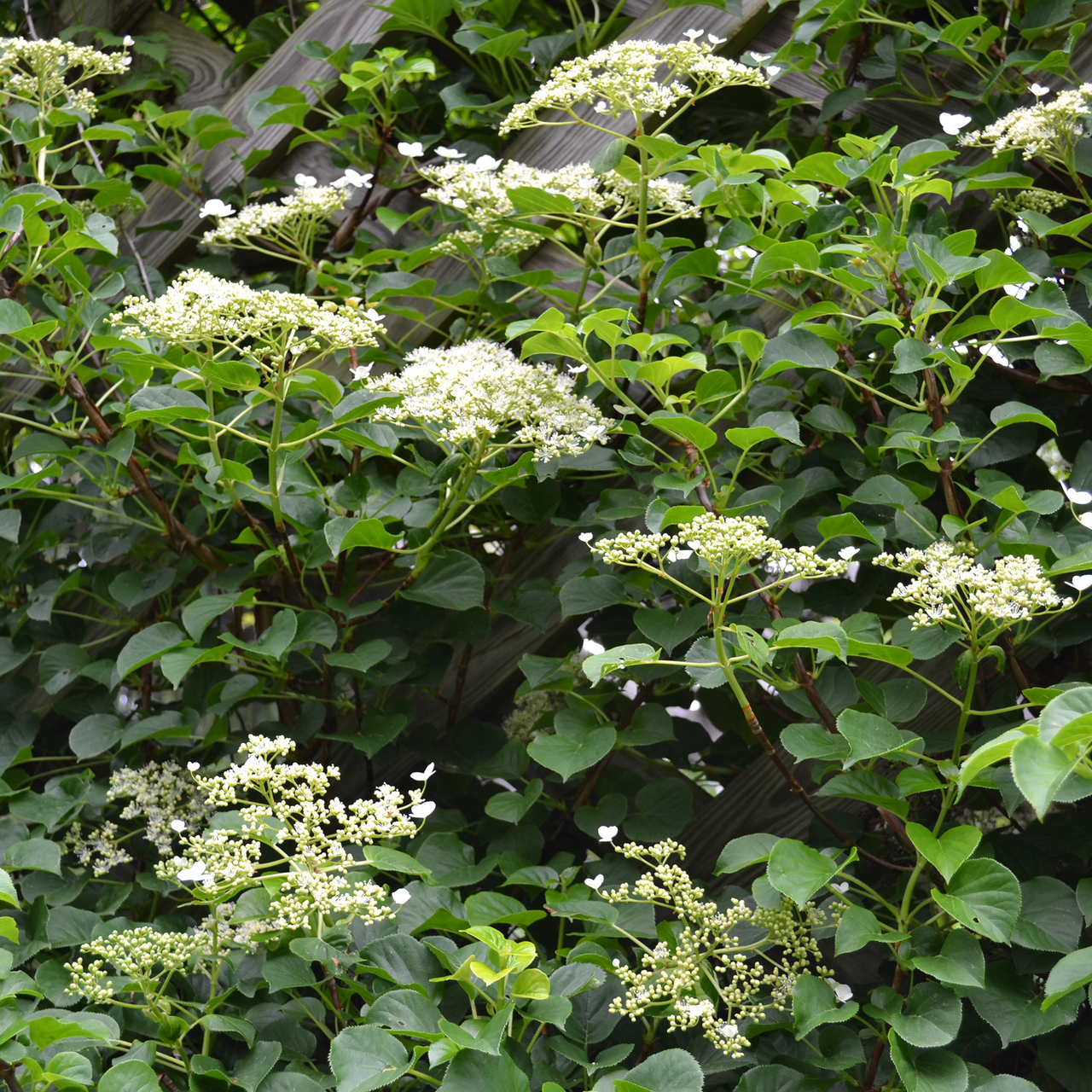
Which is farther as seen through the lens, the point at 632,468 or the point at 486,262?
the point at 486,262

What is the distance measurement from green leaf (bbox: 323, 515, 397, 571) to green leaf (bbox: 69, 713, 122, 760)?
47 centimetres

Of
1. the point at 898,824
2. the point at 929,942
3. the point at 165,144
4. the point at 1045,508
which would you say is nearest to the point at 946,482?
the point at 1045,508

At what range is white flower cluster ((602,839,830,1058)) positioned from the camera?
91 cm

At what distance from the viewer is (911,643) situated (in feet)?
3.41

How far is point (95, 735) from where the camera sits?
4.52ft

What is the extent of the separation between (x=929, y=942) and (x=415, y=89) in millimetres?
1582

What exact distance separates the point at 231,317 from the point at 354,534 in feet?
0.87

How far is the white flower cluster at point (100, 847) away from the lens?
132 cm

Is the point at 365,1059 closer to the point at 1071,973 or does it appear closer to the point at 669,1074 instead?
the point at 669,1074

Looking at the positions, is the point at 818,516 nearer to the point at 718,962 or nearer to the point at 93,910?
the point at 718,962

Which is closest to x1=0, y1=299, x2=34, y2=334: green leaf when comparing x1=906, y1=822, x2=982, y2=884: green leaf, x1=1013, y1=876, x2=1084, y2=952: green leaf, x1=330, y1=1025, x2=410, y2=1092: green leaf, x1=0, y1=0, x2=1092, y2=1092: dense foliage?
x1=0, y1=0, x2=1092, y2=1092: dense foliage

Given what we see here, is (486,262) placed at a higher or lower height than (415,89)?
lower

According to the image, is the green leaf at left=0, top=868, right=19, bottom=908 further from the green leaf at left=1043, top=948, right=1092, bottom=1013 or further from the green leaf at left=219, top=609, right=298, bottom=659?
the green leaf at left=1043, top=948, right=1092, bottom=1013

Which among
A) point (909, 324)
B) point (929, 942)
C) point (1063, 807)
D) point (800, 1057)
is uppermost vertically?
point (909, 324)
